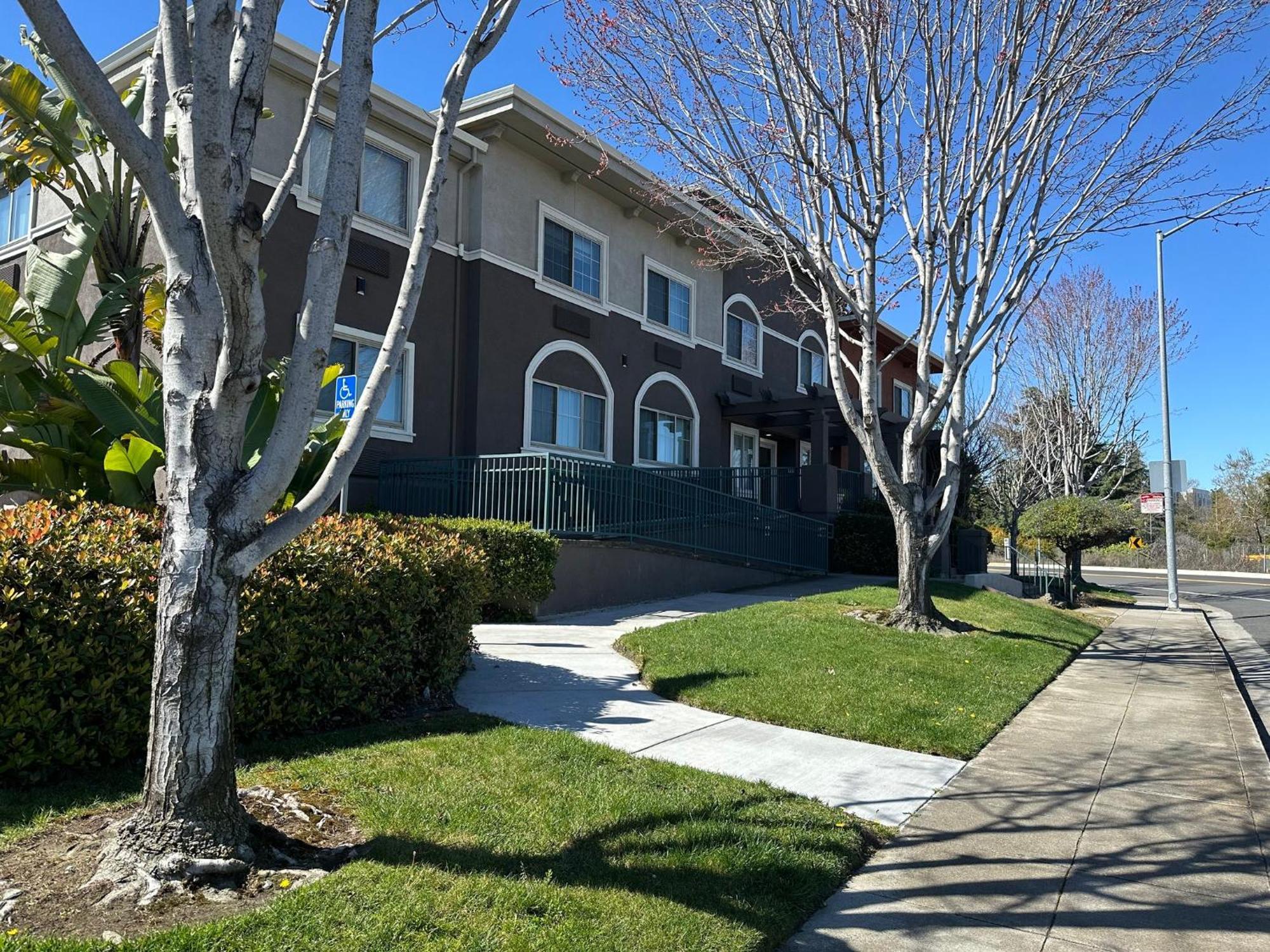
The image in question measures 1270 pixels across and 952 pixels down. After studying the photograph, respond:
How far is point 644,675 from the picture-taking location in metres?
8.26

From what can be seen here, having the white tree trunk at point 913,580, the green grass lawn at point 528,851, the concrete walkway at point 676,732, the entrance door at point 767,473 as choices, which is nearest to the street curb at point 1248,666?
the concrete walkway at point 676,732

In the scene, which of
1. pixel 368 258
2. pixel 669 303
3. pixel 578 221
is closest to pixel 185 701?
pixel 368 258

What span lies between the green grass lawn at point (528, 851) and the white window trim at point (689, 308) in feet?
51.1

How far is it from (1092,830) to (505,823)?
3.20m

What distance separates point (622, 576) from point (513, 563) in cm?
286

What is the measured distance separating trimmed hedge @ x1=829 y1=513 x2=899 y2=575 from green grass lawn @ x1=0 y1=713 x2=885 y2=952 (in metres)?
15.8

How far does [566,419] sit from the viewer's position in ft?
59.4

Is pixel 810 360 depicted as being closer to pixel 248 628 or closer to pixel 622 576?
pixel 622 576

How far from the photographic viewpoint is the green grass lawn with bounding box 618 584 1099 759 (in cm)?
694

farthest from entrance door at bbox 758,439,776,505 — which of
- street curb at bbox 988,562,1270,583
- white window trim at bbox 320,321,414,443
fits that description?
street curb at bbox 988,562,1270,583

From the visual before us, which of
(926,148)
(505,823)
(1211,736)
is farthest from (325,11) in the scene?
(1211,736)

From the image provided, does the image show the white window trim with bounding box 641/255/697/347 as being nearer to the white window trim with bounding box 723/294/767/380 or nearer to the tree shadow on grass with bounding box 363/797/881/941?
the white window trim with bounding box 723/294/767/380

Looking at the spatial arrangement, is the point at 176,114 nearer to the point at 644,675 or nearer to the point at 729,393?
the point at 644,675

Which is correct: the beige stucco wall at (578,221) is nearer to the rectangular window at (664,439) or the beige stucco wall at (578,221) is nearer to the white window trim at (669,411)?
the white window trim at (669,411)
